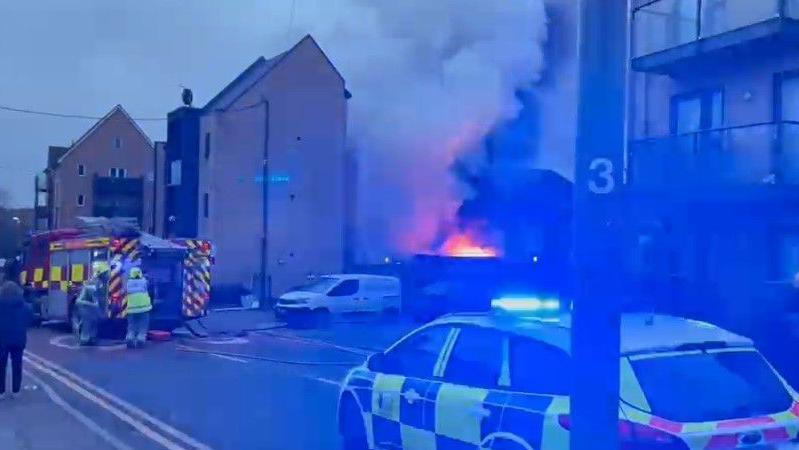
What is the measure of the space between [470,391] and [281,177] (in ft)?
102

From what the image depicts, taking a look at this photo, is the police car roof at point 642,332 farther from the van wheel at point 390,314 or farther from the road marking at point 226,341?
the van wheel at point 390,314

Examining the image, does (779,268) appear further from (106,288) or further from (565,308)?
(106,288)

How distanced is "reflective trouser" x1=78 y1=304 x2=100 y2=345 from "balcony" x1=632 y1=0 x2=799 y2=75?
1140cm

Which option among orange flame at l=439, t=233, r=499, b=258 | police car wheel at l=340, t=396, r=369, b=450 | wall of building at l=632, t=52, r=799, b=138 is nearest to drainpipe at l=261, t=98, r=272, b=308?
orange flame at l=439, t=233, r=499, b=258

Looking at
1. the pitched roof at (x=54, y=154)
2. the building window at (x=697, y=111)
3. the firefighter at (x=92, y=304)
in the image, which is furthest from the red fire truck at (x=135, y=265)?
the pitched roof at (x=54, y=154)

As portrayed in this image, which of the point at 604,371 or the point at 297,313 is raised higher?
the point at 604,371

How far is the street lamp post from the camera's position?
348 centimetres

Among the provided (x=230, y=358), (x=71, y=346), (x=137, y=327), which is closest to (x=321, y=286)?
(x=137, y=327)

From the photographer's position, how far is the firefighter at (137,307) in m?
18.2

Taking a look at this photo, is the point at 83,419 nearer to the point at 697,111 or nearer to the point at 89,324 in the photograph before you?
the point at 89,324

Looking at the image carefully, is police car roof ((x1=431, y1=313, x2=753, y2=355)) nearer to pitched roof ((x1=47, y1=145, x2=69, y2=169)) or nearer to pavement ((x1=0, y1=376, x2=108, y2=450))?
pavement ((x1=0, y1=376, x2=108, y2=450))

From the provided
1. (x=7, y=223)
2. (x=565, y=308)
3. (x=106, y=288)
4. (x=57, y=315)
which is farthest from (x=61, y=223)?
(x=565, y=308)

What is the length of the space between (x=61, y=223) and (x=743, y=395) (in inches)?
2130

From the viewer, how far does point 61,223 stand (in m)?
55.0
